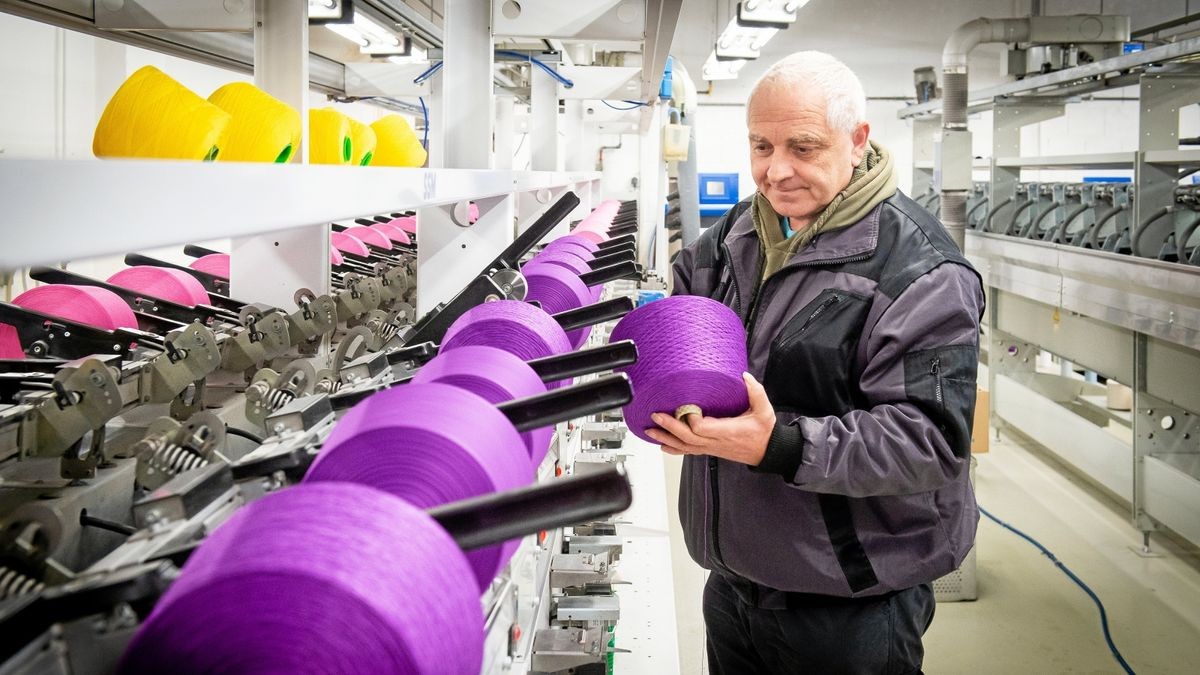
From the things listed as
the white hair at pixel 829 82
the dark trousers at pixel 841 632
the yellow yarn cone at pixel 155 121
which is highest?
the white hair at pixel 829 82

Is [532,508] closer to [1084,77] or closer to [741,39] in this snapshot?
[741,39]

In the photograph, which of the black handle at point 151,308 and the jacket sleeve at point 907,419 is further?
the black handle at point 151,308

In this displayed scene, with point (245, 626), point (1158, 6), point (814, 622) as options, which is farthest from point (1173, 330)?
point (1158, 6)

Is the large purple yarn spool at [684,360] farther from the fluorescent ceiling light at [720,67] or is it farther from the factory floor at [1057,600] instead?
the fluorescent ceiling light at [720,67]

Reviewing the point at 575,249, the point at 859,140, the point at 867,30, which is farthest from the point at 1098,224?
the point at 867,30

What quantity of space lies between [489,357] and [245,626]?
0.54 meters

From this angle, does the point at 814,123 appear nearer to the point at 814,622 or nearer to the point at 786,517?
the point at 786,517

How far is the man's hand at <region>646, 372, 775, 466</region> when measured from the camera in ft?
4.51

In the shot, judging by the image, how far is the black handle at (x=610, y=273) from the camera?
1744 millimetres

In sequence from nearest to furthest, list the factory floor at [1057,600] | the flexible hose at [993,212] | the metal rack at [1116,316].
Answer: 1. the factory floor at [1057,600]
2. the metal rack at [1116,316]
3. the flexible hose at [993,212]

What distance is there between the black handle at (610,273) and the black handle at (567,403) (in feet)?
2.82

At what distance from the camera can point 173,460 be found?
1.16m

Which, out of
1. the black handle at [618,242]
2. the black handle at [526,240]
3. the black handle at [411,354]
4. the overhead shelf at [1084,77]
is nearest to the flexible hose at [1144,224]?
the overhead shelf at [1084,77]

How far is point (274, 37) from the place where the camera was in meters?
1.84
